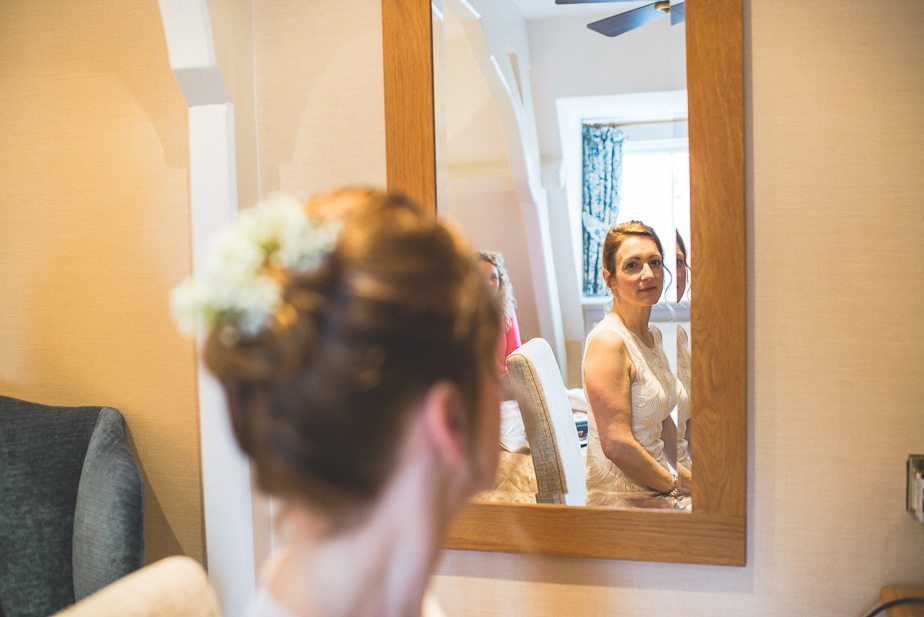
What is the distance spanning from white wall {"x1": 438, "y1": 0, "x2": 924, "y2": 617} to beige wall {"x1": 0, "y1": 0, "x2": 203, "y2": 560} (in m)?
1.21

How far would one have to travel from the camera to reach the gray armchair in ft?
5.25

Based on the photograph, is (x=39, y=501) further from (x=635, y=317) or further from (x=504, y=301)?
(x=635, y=317)

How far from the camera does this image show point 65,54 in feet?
6.05

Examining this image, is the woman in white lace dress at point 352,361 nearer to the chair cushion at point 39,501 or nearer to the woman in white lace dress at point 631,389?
the woman in white lace dress at point 631,389

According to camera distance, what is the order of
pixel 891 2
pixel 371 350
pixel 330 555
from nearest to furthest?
pixel 371 350, pixel 330 555, pixel 891 2

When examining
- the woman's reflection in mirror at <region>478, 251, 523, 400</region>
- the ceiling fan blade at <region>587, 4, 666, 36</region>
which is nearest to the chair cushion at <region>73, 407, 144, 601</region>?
the woman's reflection in mirror at <region>478, 251, 523, 400</region>

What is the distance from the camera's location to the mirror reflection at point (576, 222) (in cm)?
153

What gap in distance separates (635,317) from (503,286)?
27 centimetres

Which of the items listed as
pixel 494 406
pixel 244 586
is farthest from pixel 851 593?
pixel 244 586

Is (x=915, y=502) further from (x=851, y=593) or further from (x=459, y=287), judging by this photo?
(x=459, y=287)

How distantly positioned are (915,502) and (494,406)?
3.37 feet

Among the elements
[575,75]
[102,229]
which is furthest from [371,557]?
[102,229]

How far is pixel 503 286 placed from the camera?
1.64 meters

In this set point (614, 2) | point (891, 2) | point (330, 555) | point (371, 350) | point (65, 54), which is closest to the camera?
point (371, 350)
